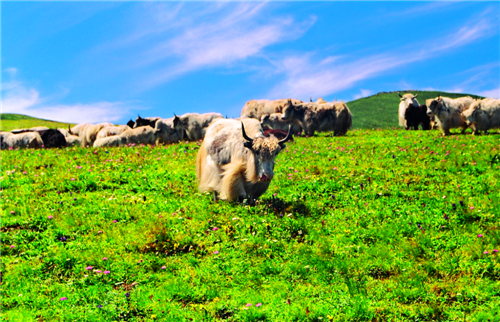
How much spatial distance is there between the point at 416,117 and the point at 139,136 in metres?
22.2

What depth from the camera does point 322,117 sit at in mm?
29812

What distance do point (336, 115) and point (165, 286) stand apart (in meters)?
24.6

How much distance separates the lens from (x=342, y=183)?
1211 cm

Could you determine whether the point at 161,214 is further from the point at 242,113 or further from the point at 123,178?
the point at 242,113

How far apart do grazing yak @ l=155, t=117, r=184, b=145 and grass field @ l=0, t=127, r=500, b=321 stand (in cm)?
1876

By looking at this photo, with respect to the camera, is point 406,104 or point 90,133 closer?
point 406,104

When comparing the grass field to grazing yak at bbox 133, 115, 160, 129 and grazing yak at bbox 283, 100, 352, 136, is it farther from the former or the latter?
grazing yak at bbox 133, 115, 160, 129

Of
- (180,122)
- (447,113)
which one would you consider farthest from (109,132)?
(447,113)

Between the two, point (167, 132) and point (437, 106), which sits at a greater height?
point (437, 106)

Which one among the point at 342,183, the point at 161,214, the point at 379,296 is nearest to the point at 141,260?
the point at 161,214

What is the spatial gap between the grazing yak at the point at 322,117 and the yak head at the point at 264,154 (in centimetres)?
2058

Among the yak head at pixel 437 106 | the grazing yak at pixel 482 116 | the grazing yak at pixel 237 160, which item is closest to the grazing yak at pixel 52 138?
the grazing yak at pixel 237 160

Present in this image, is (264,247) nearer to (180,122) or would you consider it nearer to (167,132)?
(180,122)

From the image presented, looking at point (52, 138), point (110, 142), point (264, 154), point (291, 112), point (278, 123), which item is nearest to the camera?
point (264, 154)
